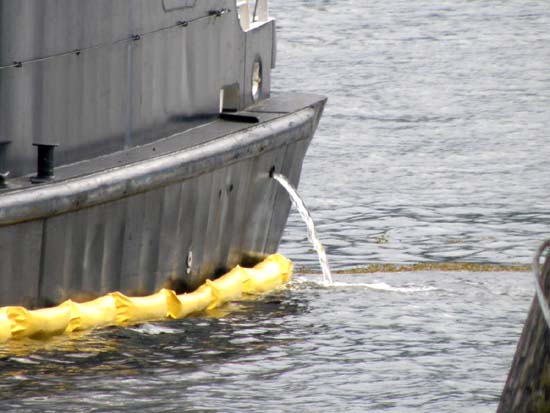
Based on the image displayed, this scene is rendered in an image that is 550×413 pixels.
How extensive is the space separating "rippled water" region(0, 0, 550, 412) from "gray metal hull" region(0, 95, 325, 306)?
0.30 m

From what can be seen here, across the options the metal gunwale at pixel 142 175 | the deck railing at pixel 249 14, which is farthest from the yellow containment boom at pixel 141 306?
the deck railing at pixel 249 14

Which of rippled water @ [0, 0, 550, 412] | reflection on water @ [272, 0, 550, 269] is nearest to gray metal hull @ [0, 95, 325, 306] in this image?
rippled water @ [0, 0, 550, 412]

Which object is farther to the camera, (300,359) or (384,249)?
(384,249)

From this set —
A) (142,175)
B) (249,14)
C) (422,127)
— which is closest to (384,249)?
(249,14)

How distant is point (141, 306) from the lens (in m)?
8.58

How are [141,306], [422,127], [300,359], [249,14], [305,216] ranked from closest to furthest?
[300,359] < [141,306] < [305,216] < [249,14] < [422,127]

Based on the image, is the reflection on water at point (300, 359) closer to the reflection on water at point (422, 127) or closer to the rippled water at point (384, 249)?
the rippled water at point (384, 249)

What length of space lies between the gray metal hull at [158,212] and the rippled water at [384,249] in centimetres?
30

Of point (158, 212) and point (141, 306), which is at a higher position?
point (158, 212)

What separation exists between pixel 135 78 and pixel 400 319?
1890mm

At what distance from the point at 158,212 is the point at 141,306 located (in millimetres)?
481

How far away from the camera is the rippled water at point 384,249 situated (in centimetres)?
733

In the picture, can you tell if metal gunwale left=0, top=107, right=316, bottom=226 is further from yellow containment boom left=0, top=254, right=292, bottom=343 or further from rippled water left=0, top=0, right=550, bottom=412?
rippled water left=0, top=0, right=550, bottom=412

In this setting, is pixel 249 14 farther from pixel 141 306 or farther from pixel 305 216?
pixel 141 306
